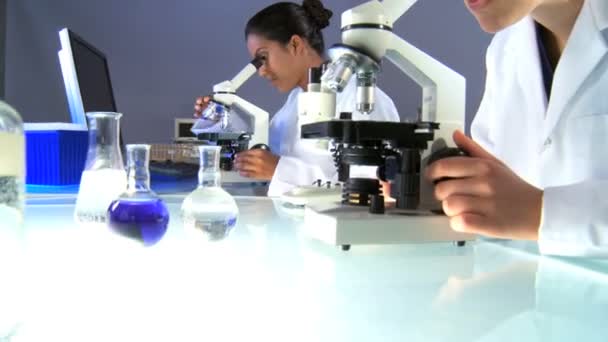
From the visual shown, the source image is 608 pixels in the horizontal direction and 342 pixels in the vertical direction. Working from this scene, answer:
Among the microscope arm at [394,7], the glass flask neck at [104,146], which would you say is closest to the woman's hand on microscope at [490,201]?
the microscope arm at [394,7]

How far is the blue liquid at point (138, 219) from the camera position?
626mm

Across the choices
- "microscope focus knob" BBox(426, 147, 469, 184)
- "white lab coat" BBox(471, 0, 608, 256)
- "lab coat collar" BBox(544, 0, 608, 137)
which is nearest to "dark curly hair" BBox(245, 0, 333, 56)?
"white lab coat" BBox(471, 0, 608, 256)

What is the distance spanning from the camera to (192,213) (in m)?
0.73

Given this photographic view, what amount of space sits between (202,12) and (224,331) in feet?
9.78

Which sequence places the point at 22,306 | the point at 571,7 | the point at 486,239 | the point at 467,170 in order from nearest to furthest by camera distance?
the point at 22,306
the point at 467,170
the point at 486,239
the point at 571,7

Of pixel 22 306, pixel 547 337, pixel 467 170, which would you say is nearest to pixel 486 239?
pixel 467 170

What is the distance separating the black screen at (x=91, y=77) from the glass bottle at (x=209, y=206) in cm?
79

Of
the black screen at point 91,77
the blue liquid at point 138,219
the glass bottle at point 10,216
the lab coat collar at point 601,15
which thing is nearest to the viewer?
the glass bottle at point 10,216

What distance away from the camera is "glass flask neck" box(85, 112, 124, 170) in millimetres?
742

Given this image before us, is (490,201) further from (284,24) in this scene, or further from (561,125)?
(284,24)

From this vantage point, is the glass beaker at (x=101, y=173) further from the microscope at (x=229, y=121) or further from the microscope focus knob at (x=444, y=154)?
the microscope at (x=229, y=121)

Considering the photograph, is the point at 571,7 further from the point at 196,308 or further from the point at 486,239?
the point at 196,308

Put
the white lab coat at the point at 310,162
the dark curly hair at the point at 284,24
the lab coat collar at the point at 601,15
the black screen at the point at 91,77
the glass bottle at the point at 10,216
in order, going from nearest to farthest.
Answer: the glass bottle at the point at 10,216
the lab coat collar at the point at 601,15
the black screen at the point at 91,77
the white lab coat at the point at 310,162
the dark curly hair at the point at 284,24

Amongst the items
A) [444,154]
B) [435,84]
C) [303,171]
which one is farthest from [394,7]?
[303,171]
